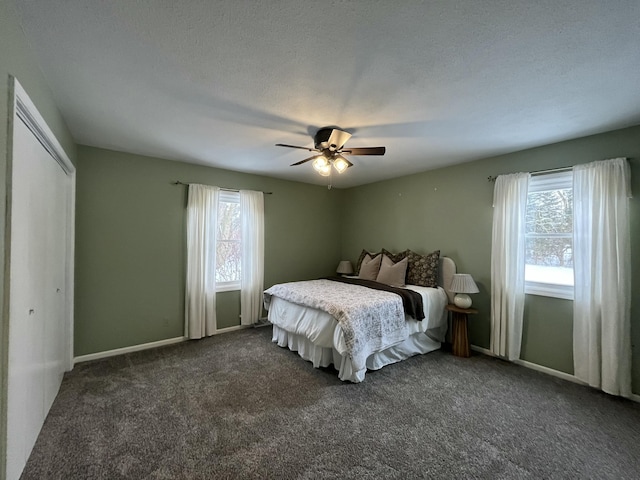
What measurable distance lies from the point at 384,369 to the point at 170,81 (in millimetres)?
3315

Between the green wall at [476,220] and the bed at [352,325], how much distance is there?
1.32 ft

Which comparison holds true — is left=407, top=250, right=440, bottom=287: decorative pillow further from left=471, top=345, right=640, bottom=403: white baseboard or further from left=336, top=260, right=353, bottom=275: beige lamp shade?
left=336, top=260, right=353, bottom=275: beige lamp shade

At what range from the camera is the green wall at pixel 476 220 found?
2670mm

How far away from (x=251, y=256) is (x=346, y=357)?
91.8 inches

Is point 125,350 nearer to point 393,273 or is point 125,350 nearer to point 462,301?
point 393,273

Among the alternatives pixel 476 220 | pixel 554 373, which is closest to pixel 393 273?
pixel 476 220

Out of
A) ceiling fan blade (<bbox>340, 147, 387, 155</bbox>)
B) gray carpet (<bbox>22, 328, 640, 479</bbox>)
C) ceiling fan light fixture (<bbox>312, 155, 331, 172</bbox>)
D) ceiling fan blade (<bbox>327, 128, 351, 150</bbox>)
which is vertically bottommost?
gray carpet (<bbox>22, 328, 640, 479</bbox>)

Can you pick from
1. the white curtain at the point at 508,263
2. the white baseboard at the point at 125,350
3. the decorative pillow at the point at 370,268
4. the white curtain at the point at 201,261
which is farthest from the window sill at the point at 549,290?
the white baseboard at the point at 125,350

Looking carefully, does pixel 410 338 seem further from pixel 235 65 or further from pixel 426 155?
pixel 235 65

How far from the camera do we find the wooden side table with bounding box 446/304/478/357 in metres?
3.44

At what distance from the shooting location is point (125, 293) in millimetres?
3455

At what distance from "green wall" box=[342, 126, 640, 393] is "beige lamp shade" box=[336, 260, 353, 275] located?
0.28 meters

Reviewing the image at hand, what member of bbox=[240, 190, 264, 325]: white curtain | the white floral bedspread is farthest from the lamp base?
bbox=[240, 190, 264, 325]: white curtain

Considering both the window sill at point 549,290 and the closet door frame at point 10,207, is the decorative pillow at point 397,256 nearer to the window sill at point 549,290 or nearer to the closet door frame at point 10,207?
the window sill at point 549,290
